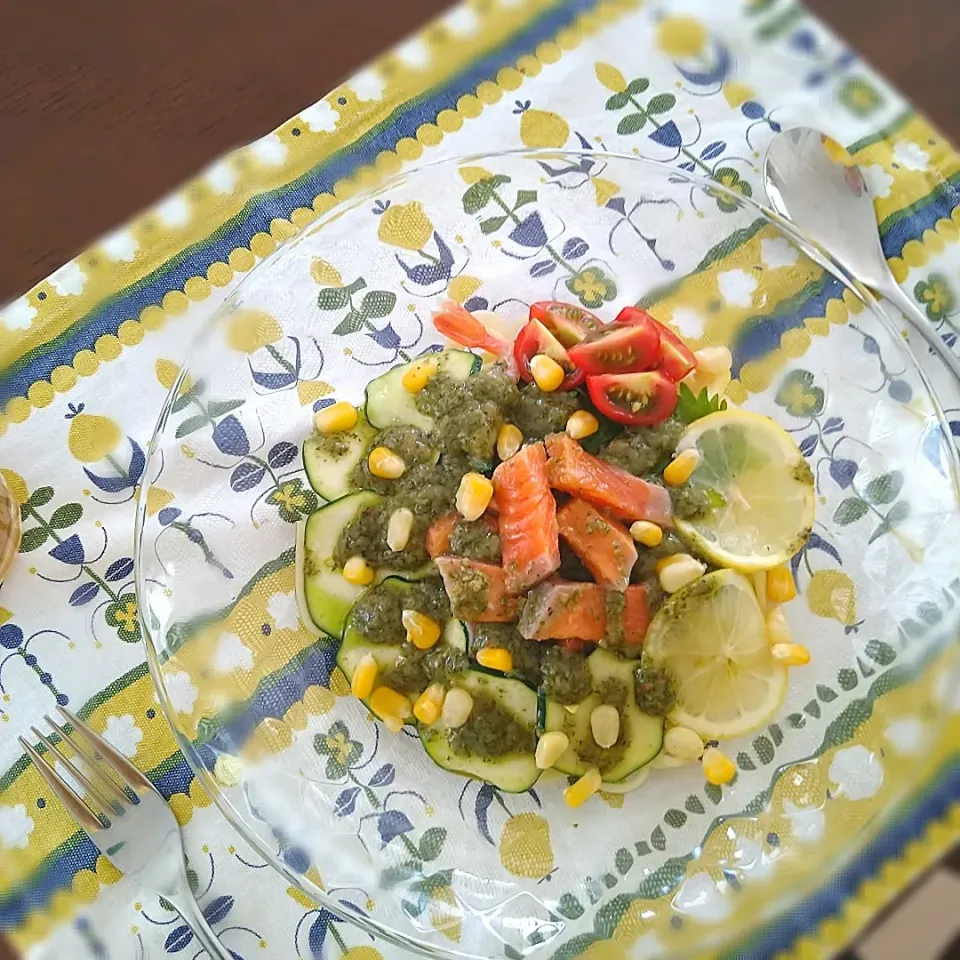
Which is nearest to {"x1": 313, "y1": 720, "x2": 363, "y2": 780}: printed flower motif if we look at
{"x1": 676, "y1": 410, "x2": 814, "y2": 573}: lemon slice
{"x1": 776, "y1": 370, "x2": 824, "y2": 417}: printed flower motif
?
{"x1": 676, "y1": 410, "x2": 814, "y2": 573}: lemon slice

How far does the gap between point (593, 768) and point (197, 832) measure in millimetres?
1048

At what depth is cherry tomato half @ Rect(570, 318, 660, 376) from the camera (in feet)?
7.86

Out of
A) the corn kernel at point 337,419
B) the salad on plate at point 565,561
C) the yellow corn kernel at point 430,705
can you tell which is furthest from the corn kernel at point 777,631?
the corn kernel at point 337,419

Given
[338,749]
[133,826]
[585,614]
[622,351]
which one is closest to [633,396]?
[622,351]

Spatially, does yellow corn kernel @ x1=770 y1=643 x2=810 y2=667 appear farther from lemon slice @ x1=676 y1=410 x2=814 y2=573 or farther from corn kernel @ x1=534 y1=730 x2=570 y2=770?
corn kernel @ x1=534 y1=730 x2=570 y2=770

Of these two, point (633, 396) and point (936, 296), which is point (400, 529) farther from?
point (936, 296)

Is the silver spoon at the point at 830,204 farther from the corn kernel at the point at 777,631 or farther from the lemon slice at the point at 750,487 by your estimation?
the corn kernel at the point at 777,631

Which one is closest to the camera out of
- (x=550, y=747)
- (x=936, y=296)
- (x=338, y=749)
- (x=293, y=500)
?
(x=550, y=747)

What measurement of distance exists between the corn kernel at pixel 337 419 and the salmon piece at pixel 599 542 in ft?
2.09

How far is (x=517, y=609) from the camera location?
2.26m

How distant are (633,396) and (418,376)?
1.85ft

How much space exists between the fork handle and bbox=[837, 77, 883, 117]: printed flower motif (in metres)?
3.06

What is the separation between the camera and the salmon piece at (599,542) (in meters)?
2.23

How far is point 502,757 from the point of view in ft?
7.41
